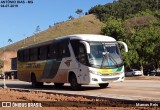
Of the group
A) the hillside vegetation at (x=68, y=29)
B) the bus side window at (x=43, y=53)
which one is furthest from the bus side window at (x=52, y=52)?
the hillside vegetation at (x=68, y=29)

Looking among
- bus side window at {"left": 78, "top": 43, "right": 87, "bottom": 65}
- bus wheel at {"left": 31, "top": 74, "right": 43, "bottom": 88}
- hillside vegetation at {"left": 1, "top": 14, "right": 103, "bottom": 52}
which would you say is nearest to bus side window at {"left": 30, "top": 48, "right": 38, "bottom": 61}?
bus wheel at {"left": 31, "top": 74, "right": 43, "bottom": 88}

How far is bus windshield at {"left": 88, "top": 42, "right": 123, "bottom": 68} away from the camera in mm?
22422

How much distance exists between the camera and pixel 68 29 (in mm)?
159625

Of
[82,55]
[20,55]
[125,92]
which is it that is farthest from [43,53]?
[125,92]

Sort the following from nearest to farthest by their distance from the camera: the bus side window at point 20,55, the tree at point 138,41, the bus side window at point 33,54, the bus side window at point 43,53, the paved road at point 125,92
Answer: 1. the paved road at point 125,92
2. the bus side window at point 43,53
3. the bus side window at point 33,54
4. the bus side window at point 20,55
5. the tree at point 138,41

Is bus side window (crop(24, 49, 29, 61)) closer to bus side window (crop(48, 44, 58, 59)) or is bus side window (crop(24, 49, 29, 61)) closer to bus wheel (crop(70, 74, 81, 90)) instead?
bus side window (crop(48, 44, 58, 59))

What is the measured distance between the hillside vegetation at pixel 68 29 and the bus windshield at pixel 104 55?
12495 centimetres

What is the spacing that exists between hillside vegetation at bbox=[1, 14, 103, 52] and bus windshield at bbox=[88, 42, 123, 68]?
125 meters

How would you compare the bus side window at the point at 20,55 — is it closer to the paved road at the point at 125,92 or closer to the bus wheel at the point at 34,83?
the bus wheel at the point at 34,83

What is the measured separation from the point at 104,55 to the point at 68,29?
137 metres

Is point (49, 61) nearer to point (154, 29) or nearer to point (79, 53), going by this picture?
point (79, 53)

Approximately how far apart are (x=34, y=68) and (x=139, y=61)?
36054mm

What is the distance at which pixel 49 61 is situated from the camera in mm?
26953

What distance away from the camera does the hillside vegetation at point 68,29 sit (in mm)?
153875
